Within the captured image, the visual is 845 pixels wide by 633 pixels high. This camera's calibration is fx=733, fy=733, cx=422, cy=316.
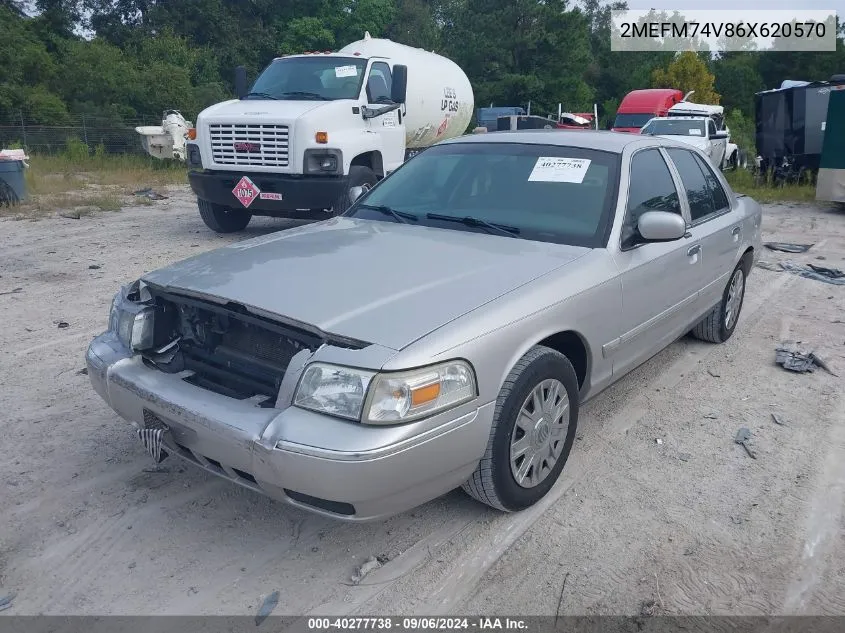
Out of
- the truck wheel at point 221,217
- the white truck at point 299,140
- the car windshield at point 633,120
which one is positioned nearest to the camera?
the white truck at point 299,140

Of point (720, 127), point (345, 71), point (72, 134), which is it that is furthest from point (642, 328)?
point (72, 134)

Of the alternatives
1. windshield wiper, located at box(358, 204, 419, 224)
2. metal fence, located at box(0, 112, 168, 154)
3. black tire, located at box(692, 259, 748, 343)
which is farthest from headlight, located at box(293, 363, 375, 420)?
metal fence, located at box(0, 112, 168, 154)

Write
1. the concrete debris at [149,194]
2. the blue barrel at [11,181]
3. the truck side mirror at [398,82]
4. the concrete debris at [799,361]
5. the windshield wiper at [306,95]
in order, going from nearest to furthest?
the concrete debris at [799,361] < the windshield wiper at [306,95] < the truck side mirror at [398,82] < the blue barrel at [11,181] < the concrete debris at [149,194]

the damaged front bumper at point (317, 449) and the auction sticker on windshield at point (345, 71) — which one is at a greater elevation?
the auction sticker on windshield at point (345, 71)

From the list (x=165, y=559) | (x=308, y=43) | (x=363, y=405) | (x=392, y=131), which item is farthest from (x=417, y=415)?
(x=308, y=43)

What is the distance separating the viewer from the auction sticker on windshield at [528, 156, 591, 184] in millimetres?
3980

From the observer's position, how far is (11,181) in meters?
12.2

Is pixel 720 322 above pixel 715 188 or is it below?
below

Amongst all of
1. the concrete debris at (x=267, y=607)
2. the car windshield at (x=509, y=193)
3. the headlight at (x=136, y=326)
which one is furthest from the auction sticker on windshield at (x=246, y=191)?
the concrete debris at (x=267, y=607)

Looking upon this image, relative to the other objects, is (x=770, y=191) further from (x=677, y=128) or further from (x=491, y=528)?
(x=491, y=528)

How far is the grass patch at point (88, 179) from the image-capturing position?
12.5 meters

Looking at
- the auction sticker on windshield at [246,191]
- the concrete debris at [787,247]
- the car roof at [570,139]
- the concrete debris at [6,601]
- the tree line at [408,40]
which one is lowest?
the concrete debris at [6,601]

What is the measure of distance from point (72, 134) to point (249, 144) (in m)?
15.3

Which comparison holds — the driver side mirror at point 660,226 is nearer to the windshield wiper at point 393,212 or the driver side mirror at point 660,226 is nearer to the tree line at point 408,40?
the windshield wiper at point 393,212
